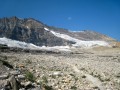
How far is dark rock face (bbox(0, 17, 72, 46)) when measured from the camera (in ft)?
352

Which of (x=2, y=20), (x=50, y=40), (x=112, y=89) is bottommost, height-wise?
(x=112, y=89)

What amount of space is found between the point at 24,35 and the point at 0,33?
1065 cm

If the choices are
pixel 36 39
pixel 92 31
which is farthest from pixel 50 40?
pixel 92 31

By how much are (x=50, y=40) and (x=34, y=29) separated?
15867 millimetres

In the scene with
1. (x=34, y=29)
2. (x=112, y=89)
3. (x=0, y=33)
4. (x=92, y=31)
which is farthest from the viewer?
(x=92, y=31)

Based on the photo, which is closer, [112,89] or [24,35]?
[112,89]

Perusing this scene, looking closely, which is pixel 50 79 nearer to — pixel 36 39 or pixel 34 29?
pixel 36 39

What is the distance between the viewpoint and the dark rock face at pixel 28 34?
107344 mm

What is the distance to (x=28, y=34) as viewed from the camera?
114250 millimetres

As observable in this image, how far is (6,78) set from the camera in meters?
10.8

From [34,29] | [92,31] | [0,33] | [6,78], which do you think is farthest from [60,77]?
[92,31]

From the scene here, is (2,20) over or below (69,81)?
over

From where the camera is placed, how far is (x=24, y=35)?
110m

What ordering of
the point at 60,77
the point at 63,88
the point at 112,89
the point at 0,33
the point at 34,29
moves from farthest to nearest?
the point at 34,29
the point at 0,33
the point at 60,77
the point at 112,89
the point at 63,88
